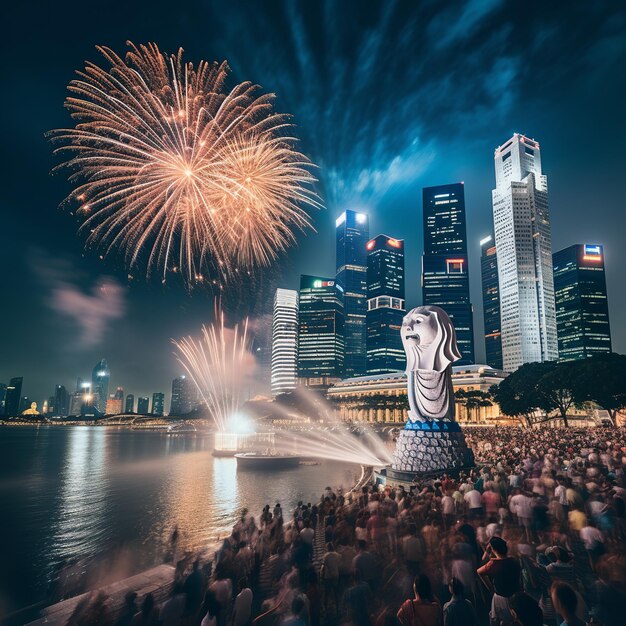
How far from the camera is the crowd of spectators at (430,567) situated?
22.0ft

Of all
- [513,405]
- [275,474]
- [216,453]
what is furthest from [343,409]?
[275,474]

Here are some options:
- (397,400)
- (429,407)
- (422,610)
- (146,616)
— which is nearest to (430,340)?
(429,407)

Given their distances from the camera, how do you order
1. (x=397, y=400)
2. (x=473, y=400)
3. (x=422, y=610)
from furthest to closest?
(x=397, y=400), (x=473, y=400), (x=422, y=610)

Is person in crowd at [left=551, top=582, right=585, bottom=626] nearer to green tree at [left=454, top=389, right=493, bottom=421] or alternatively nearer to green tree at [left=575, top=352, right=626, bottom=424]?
green tree at [left=575, top=352, right=626, bottom=424]

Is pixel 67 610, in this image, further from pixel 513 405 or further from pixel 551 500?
pixel 513 405

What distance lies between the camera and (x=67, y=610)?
36.8 feet

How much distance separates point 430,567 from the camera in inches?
416

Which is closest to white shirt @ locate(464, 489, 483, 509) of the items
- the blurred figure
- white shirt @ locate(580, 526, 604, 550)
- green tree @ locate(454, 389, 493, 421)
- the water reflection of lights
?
white shirt @ locate(580, 526, 604, 550)

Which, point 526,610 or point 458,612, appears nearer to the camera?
point 526,610

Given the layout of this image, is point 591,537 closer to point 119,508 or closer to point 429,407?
point 429,407

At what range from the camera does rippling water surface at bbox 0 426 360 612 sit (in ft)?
66.7

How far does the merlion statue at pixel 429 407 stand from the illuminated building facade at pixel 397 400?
329 ft

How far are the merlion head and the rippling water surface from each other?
555 inches

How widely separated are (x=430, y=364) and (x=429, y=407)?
8.85 feet
